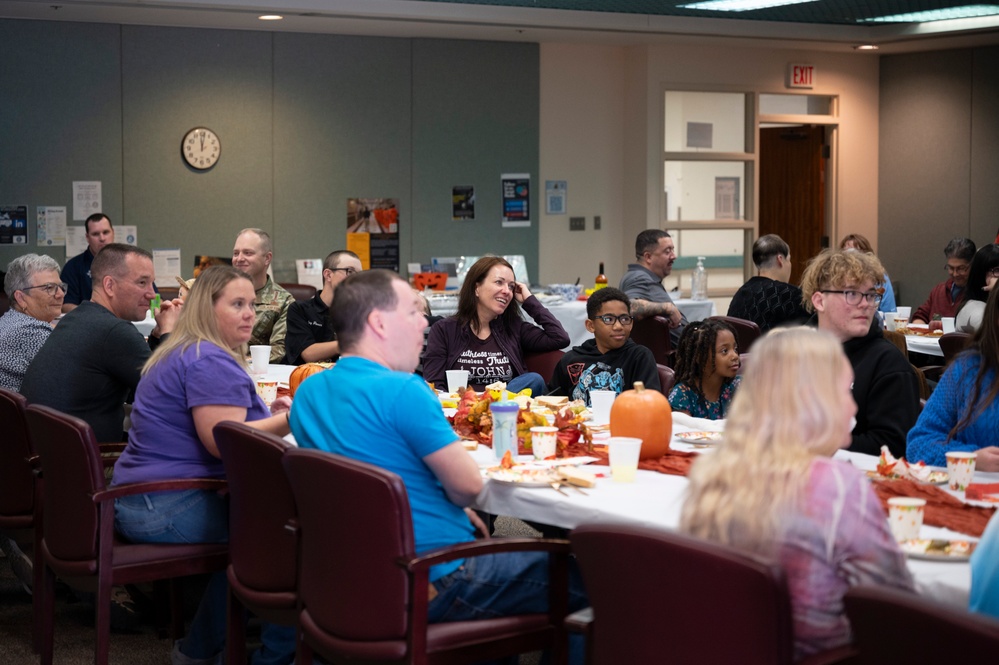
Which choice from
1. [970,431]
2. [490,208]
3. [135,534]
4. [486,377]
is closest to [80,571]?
[135,534]

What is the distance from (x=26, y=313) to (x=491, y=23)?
532 centimetres

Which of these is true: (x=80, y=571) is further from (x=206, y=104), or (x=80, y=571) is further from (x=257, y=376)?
(x=206, y=104)

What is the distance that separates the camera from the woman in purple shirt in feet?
10.9

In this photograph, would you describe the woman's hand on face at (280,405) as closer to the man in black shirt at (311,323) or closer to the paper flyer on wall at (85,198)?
the man in black shirt at (311,323)

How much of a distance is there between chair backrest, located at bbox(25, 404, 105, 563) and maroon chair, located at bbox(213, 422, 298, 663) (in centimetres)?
41

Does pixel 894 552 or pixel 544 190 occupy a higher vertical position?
pixel 544 190

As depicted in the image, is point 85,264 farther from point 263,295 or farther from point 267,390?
point 267,390

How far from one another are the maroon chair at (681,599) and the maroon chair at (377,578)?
0.50 meters

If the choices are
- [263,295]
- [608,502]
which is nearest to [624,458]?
[608,502]

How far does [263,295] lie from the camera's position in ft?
20.5

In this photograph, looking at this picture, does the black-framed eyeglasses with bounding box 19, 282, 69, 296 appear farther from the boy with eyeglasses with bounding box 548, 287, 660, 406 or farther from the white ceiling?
the white ceiling

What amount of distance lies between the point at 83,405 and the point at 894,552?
113 inches

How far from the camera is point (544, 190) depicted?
35.2ft

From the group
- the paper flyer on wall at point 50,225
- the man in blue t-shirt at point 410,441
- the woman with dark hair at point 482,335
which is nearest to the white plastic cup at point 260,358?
the woman with dark hair at point 482,335
